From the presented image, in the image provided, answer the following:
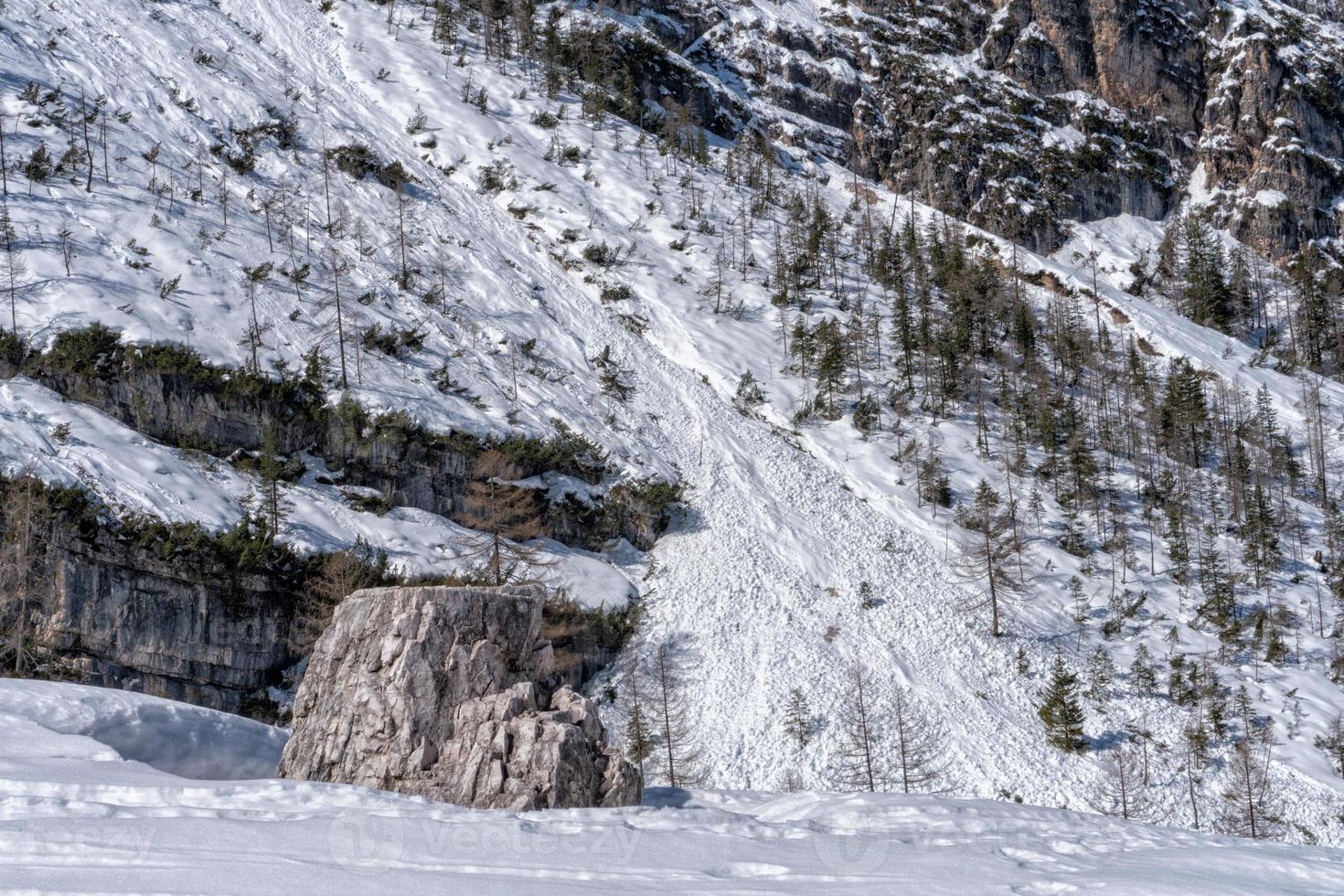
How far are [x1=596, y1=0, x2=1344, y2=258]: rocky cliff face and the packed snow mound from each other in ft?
331

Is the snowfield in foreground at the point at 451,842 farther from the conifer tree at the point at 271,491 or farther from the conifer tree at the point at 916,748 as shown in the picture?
the conifer tree at the point at 271,491

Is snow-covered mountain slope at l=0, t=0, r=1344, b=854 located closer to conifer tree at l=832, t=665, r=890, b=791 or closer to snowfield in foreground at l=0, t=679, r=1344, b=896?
conifer tree at l=832, t=665, r=890, b=791

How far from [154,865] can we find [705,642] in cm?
3102

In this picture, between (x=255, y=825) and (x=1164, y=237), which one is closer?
(x=255, y=825)

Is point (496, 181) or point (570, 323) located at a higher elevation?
point (496, 181)

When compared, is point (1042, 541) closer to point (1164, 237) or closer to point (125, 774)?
→ point (125, 774)

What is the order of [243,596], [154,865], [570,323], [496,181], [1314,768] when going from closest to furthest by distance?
[154,865], [243,596], [1314,768], [570,323], [496,181]

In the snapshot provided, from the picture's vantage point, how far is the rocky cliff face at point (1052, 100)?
103 m

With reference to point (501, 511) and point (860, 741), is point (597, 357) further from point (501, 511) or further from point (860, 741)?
point (860, 741)

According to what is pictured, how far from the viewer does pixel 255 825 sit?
7.15 m

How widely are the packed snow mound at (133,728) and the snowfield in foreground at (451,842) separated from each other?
1.2 inches

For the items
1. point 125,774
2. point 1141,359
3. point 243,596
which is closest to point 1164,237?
point 1141,359

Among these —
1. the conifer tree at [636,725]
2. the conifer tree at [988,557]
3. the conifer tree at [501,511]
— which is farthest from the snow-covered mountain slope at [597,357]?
the conifer tree at [501,511]

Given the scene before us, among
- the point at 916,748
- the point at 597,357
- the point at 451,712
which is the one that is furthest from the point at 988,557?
the point at 451,712
